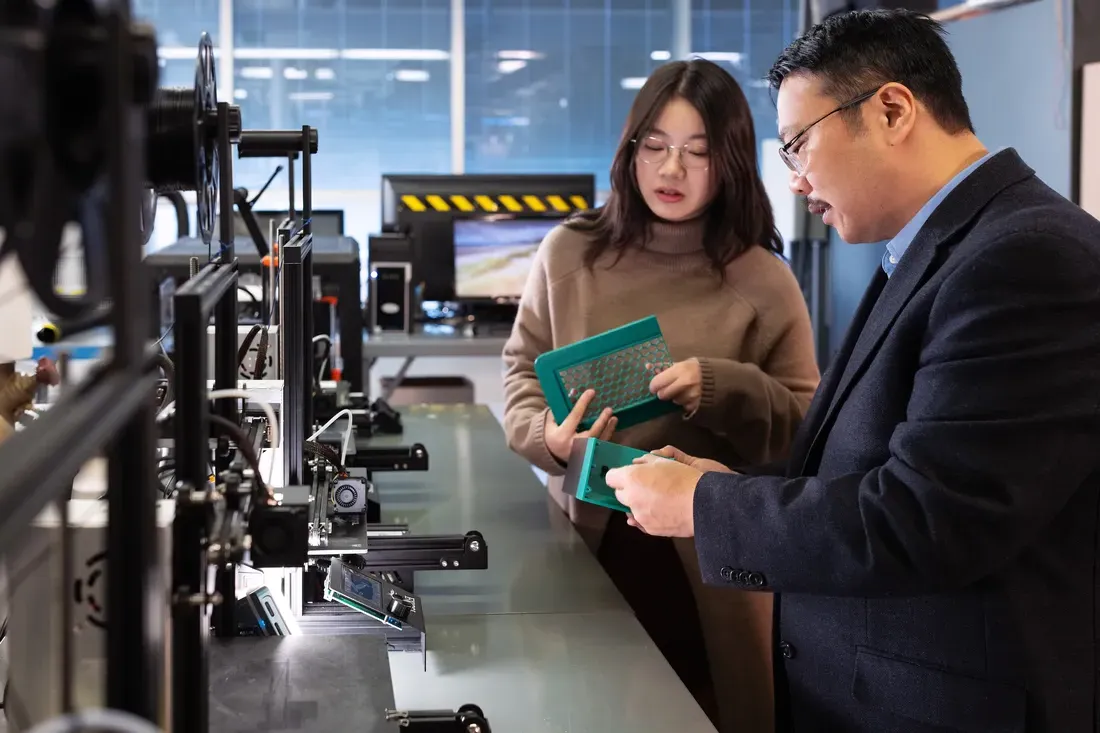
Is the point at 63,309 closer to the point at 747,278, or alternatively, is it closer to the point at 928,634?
the point at 928,634

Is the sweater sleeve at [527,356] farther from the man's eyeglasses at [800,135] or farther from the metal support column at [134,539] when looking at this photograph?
the metal support column at [134,539]

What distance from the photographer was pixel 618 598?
1.71 meters

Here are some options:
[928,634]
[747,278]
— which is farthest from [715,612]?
[928,634]

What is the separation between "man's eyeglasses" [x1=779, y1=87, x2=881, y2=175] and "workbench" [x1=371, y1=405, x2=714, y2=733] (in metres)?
0.64

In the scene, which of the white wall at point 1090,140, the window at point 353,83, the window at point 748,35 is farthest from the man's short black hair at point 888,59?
the window at point 748,35

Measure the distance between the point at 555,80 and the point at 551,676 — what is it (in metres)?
5.97

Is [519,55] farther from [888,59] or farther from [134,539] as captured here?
[134,539]

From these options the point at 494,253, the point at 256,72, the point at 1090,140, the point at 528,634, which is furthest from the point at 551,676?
the point at 256,72

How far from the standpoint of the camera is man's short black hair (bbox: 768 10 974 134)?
1.22m

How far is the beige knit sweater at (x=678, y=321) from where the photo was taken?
1.95 m

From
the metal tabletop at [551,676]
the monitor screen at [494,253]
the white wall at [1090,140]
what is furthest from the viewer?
the monitor screen at [494,253]

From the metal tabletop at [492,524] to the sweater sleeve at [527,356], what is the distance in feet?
0.54

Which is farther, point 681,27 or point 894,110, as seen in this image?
point 681,27

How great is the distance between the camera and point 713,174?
195 cm
